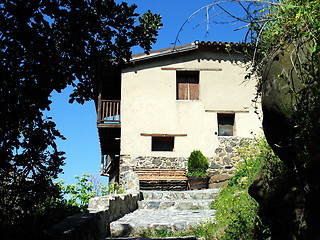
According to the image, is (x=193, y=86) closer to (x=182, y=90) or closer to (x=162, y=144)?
(x=182, y=90)

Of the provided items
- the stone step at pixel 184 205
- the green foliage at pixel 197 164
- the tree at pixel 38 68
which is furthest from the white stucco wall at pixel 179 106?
the tree at pixel 38 68

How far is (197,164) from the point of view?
39.4ft

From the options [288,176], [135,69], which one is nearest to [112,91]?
[135,69]

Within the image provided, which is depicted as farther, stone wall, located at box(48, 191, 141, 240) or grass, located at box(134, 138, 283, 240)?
stone wall, located at box(48, 191, 141, 240)

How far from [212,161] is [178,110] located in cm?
225

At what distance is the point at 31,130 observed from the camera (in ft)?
9.07

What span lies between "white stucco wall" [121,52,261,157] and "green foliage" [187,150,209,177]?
0.56 metres

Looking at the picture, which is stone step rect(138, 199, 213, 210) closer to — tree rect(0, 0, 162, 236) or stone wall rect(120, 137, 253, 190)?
stone wall rect(120, 137, 253, 190)

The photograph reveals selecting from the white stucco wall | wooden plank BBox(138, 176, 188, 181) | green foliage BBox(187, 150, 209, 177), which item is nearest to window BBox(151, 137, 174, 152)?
the white stucco wall

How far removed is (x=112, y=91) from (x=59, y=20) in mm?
11939

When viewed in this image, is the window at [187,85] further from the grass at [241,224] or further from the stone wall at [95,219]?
the grass at [241,224]

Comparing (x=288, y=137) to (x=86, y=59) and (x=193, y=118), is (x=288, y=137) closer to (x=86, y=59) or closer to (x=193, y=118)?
(x=86, y=59)

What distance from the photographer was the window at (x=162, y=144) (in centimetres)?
1322

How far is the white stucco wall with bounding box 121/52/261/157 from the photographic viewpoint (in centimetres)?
1284
